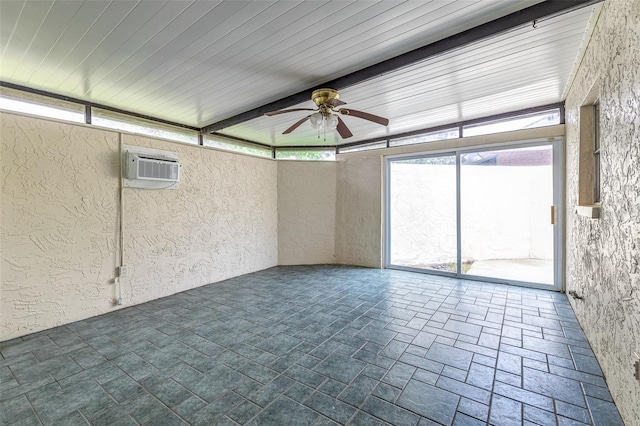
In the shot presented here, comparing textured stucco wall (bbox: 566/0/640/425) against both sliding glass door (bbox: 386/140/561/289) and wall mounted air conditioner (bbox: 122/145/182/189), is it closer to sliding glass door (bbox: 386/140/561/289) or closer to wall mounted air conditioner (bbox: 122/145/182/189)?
sliding glass door (bbox: 386/140/561/289)

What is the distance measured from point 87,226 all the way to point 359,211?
4.10 meters

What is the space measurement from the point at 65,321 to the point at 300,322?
2463 millimetres

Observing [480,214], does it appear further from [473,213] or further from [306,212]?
[306,212]

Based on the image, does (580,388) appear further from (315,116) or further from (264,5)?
(264,5)

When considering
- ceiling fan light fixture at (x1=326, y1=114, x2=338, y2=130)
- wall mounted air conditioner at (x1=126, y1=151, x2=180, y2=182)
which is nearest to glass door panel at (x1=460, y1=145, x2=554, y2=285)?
ceiling fan light fixture at (x1=326, y1=114, x2=338, y2=130)

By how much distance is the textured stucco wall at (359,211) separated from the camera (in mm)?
5137

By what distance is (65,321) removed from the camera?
2.82 metres

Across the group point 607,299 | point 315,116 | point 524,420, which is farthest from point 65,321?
point 607,299

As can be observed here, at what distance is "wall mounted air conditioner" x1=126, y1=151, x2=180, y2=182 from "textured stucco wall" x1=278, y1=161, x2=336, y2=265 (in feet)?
7.09

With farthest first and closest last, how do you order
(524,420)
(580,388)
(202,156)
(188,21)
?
1. (202,156)
2. (188,21)
3. (580,388)
4. (524,420)

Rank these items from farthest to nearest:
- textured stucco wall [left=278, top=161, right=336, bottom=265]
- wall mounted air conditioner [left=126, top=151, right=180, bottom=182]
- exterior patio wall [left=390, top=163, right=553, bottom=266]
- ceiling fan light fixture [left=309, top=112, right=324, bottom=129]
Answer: textured stucco wall [left=278, top=161, right=336, bottom=265], exterior patio wall [left=390, top=163, right=553, bottom=266], wall mounted air conditioner [left=126, top=151, right=180, bottom=182], ceiling fan light fixture [left=309, top=112, right=324, bottom=129]

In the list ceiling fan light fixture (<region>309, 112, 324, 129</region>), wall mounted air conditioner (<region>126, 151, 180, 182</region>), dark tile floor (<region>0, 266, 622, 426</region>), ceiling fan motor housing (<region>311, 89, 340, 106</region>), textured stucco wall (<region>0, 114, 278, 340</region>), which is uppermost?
ceiling fan motor housing (<region>311, 89, 340, 106</region>)

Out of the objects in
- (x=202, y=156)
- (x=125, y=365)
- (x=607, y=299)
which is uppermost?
(x=202, y=156)

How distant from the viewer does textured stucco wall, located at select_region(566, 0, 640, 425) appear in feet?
4.54
